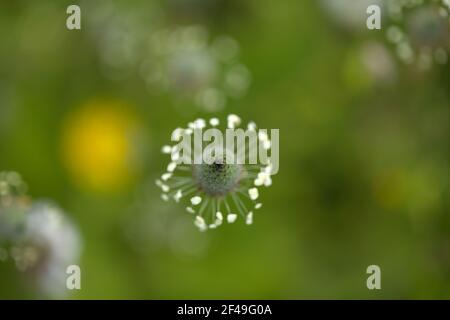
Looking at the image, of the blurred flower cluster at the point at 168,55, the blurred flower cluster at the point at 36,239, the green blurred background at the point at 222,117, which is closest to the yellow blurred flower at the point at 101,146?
the green blurred background at the point at 222,117

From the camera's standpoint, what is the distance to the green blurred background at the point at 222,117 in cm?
262

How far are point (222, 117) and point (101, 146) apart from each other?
0.53 meters

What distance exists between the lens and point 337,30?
2.60m

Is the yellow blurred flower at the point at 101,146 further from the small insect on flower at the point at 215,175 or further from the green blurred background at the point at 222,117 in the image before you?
the small insect on flower at the point at 215,175

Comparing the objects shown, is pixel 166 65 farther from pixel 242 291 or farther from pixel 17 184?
pixel 242 291

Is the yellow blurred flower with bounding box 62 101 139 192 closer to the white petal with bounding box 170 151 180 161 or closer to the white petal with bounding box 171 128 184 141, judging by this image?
the white petal with bounding box 171 128 184 141

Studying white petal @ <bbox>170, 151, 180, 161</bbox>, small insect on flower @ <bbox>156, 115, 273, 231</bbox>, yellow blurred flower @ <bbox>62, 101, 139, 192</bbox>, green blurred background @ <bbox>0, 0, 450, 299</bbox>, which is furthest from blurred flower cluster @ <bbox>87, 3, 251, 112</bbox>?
white petal @ <bbox>170, 151, 180, 161</bbox>

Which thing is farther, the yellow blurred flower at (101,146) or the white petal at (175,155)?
the yellow blurred flower at (101,146)

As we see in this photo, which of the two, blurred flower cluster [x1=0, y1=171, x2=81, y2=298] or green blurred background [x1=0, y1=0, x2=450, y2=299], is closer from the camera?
blurred flower cluster [x1=0, y1=171, x2=81, y2=298]

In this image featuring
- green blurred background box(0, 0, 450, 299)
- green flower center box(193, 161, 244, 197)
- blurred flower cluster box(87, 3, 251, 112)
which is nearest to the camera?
green flower center box(193, 161, 244, 197)

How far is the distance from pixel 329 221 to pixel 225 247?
433 millimetres

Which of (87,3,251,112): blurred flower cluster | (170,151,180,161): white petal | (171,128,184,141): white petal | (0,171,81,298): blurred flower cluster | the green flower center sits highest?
(87,3,251,112): blurred flower cluster

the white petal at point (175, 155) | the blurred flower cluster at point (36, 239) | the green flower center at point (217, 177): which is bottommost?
the blurred flower cluster at point (36, 239)

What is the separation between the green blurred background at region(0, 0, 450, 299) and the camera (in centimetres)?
262
